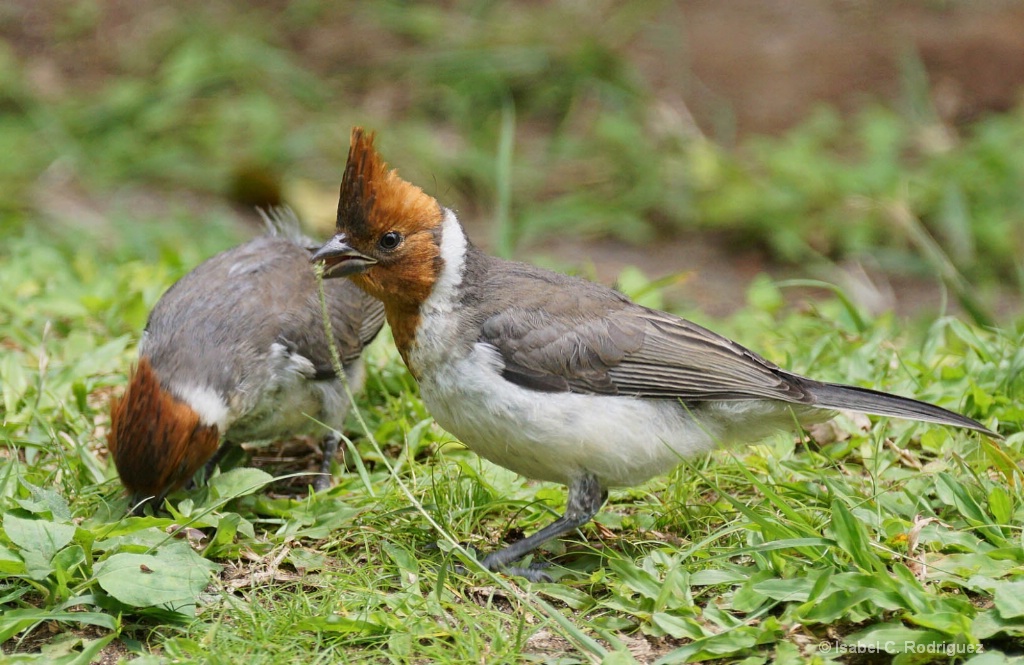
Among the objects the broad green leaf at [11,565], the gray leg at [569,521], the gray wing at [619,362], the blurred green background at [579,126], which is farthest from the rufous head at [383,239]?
the blurred green background at [579,126]

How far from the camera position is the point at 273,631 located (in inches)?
144

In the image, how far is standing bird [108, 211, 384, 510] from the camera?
14.5 feet

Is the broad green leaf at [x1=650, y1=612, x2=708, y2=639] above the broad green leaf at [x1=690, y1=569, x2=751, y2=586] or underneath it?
above

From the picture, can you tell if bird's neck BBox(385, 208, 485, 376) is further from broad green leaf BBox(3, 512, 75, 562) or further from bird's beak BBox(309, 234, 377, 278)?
broad green leaf BBox(3, 512, 75, 562)

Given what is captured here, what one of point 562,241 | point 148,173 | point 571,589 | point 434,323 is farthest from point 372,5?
point 571,589

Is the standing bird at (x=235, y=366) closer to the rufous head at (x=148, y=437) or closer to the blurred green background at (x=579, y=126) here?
the rufous head at (x=148, y=437)

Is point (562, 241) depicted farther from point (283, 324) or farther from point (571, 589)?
point (571, 589)

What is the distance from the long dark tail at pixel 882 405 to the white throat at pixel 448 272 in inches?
53.9

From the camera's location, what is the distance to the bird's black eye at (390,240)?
4.32m

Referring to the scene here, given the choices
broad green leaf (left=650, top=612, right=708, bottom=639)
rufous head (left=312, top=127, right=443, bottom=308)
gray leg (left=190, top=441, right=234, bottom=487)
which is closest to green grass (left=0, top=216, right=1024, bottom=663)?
broad green leaf (left=650, top=612, right=708, bottom=639)

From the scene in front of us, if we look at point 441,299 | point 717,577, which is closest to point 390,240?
point 441,299

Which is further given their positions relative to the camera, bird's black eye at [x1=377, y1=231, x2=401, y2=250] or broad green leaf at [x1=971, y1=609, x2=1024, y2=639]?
bird's black eye at [x1=377, y1=231, x2=401, y2=250]

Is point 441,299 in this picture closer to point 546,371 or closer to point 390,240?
→ point 390,240

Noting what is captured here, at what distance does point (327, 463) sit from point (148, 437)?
908 mm
